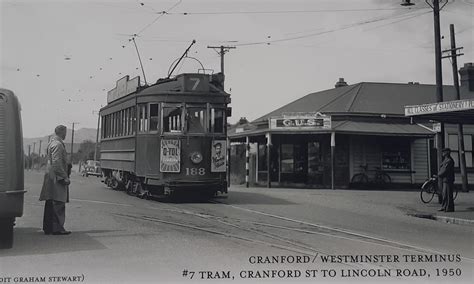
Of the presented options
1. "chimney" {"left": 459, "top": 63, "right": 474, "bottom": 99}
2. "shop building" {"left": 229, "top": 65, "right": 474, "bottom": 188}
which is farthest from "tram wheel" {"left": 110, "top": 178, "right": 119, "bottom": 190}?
"chimney" {"left": 459, "top": 63, "right": 474, "bottom": 99}

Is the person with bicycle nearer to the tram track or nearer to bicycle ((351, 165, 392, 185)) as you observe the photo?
the tram track

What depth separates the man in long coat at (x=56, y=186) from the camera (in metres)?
7.93

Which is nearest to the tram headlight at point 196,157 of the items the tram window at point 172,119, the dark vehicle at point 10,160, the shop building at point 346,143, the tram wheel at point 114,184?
the tram window at point 172,119

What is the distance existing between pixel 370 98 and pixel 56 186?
2142 cm

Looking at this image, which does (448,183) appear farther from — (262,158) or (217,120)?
(262,158)

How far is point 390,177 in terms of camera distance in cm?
2409

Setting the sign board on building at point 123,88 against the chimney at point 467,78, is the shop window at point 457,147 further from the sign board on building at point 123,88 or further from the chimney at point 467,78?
the sign board on building at point 123,88

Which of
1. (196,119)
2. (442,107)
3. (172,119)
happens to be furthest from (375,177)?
(172,119)

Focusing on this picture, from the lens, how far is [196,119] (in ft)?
45.6

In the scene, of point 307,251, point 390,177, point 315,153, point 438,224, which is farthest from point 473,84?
point 307,251

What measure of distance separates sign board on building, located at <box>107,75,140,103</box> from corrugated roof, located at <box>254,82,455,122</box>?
11.0 m

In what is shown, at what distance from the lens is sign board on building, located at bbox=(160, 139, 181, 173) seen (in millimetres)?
13500

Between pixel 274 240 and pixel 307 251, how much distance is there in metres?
0.98

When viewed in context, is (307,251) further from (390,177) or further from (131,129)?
(390,177)
